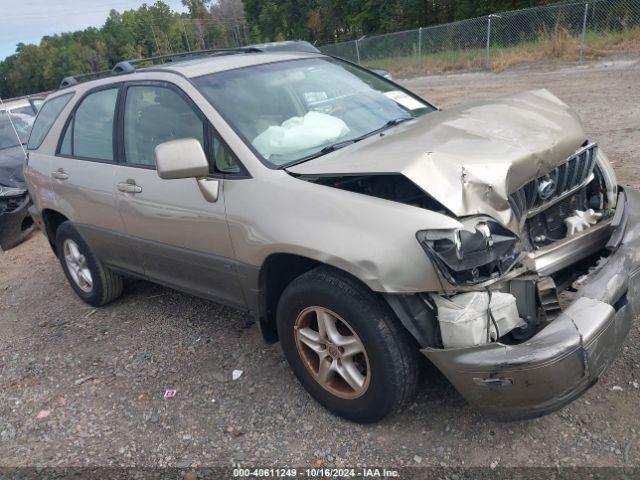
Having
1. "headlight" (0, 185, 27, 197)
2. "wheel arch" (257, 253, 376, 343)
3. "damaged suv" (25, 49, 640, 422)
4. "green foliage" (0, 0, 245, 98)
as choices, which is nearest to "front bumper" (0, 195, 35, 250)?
"headlight" (0, 185, 27, 197)

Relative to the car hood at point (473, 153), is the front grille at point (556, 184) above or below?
below

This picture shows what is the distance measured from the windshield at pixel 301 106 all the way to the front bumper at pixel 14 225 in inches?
223

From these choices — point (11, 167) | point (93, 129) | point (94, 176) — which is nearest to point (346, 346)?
point (94, 176)

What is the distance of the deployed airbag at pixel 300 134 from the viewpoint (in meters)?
3.11

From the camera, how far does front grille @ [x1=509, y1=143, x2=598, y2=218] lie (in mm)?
2703

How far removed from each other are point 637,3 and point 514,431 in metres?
18.3

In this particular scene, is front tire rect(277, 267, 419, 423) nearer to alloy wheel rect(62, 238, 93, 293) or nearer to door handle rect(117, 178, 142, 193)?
door handle rect(117, 178, 142, 193)

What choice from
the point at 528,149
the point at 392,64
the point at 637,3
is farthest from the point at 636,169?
the point at 392,64

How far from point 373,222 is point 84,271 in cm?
338

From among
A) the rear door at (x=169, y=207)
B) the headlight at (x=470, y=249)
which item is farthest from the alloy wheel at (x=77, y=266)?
the headlight at (x=470, y=249)

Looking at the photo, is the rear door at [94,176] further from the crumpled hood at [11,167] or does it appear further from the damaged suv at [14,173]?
the crumpled hood at [11,167]

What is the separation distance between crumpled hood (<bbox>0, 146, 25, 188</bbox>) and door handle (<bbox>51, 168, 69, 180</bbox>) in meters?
4.15

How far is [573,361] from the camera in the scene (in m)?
2.19

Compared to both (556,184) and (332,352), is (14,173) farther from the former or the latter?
(556,184)
